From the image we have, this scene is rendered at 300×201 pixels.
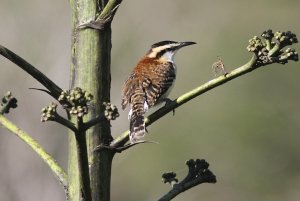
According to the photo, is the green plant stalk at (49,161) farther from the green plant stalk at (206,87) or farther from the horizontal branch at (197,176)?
the horizontal branch at (197,176)

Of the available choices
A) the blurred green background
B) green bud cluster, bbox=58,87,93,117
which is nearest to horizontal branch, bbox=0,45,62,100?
green bud cluster, bbox=58,87,93,117

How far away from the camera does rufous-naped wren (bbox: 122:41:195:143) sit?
476cm

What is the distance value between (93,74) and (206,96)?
102ft

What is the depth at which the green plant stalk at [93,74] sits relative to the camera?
2457 mm

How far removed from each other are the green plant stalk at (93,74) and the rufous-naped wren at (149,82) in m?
1.64

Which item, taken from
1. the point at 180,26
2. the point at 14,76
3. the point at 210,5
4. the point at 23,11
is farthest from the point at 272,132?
the point at 14,76

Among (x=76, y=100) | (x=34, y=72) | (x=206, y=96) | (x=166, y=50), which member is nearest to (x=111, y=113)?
(x=76, y=100)

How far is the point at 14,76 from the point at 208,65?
17.0m

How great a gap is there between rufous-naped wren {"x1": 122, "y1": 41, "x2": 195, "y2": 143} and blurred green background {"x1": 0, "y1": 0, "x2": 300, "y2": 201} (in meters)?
8.49

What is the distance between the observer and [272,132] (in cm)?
2898

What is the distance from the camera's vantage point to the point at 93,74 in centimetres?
252

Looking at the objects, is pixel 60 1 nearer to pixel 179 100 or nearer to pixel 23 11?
pixel 23 11

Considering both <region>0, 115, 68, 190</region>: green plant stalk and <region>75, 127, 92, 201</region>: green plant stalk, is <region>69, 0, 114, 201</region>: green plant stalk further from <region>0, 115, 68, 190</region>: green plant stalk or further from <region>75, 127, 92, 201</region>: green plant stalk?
<region>75, 127, 92, 201</region>: green plant stalk

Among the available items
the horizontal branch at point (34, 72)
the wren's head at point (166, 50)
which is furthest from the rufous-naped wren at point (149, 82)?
the horizontal branch at point (34, 72)
